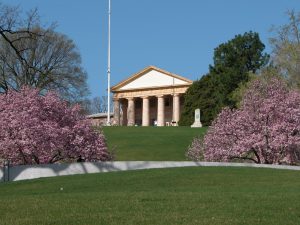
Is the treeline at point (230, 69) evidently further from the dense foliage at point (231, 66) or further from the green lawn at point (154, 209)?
the green lawn at point (154, 209)

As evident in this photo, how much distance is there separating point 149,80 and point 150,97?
3.07m

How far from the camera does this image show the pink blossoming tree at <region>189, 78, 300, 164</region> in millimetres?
25438

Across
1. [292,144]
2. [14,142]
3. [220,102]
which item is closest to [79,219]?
[14,142]

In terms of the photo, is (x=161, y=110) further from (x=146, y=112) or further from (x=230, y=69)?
(x=230, y=69)

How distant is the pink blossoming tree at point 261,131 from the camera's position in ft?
83.5

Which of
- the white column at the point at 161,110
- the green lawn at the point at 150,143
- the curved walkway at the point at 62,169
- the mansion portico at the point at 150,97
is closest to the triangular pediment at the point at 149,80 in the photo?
the mansion portico at the point at 150,97

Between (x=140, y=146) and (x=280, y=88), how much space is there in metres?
Result: 15.7

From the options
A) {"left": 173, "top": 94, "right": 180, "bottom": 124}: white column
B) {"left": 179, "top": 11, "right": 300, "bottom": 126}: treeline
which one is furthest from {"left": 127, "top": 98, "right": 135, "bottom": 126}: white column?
{"left": 179, "top": 11, "right": 300, "bottom": 126}: treeline

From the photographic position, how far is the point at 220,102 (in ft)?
198

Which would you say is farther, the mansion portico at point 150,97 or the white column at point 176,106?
the mansion portico at point 150,97

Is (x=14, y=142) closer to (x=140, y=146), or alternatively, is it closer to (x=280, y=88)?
(x=280, y=88)

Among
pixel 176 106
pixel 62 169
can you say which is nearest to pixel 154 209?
pixel 62 169

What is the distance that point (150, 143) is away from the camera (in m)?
42.1

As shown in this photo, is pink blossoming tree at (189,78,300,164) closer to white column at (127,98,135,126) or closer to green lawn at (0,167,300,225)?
green lawn at (0,167,300,225)
